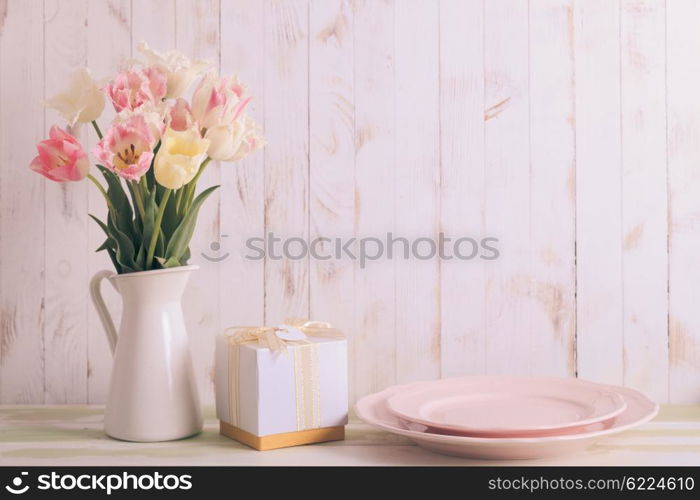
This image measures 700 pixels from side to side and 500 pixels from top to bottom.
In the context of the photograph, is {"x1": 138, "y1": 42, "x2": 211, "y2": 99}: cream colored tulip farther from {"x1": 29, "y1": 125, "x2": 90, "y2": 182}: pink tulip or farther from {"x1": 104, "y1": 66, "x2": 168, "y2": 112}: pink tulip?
{"x1": 29, "y1": 125, "x2": 90, "y2": 182}: pink tulip

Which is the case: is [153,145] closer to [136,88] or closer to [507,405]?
[136,88]

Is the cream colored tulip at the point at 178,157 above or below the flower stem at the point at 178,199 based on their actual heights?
above

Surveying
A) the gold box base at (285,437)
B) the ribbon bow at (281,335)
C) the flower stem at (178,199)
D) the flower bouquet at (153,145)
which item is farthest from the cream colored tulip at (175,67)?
the gold box base at (285,437)

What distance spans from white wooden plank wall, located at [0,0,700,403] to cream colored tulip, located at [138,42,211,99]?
0.23 metres

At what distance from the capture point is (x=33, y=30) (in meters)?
1.29

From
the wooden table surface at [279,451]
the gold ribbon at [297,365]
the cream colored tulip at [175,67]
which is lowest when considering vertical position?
the wooden table surface at [279,451]

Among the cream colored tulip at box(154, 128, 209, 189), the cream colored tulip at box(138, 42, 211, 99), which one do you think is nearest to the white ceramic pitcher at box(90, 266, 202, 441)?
the cream colored tulip at box(154, 128, 209, 189)

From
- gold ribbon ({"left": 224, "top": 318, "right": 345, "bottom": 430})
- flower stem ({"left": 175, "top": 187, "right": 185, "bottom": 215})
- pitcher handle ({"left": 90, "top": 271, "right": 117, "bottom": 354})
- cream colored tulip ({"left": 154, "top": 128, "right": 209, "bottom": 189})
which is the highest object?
cream colored tulip ({"left": 154, "top": 128, "right": 209, "bottom": 189})

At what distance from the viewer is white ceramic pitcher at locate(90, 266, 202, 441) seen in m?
1.05

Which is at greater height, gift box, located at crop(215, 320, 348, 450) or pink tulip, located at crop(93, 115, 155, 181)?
pink tulip, located at crop(93, 115, 155, 181)

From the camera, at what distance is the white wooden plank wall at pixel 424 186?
4.22ft

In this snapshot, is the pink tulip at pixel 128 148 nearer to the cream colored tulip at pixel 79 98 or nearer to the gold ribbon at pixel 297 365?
the cream colored tulip at pixel 79 98
